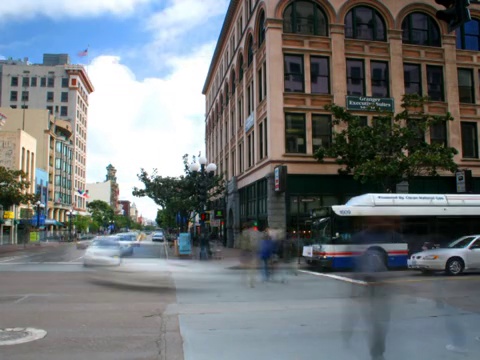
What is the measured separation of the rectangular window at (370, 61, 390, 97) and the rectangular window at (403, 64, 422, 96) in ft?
4.73

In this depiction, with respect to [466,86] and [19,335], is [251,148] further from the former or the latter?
[19,335]

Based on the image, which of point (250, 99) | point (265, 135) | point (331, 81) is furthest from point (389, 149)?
point (250, 99)

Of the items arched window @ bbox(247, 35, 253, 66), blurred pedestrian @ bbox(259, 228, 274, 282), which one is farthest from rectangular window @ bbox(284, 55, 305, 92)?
blurred pedestrian @ bbox(259, 228, 274, 282)

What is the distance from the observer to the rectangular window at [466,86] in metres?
32.3

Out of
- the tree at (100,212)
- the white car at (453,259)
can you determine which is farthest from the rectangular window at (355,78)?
the tree at (100,212)

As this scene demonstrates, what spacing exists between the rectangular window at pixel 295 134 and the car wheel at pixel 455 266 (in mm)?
13994

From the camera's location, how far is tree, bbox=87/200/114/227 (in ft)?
362

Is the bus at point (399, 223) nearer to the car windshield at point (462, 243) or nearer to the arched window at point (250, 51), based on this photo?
the car windshield at point (462, 243)

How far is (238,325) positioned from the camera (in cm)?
839

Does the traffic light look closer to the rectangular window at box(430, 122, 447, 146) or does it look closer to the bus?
the bus

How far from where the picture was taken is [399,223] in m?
18.3

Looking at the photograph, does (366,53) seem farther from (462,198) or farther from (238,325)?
(238,325)

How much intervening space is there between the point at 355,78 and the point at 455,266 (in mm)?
17290

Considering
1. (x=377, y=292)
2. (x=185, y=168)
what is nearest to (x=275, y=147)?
(x=185, y=168)
